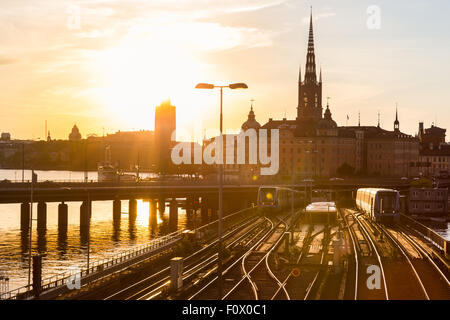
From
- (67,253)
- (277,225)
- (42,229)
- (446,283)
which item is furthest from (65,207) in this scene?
(446,283)

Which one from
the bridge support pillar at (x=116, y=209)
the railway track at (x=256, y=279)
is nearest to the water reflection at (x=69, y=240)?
the bridge support pillar at (x=116, y=209)

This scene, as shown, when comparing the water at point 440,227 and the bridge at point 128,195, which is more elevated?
the bridge at point 128,195

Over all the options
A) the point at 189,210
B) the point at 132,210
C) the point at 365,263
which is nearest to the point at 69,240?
the point at 132,210

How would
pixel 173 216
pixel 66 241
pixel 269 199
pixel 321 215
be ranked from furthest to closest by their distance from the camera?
1. pixel 173 216
2. pixel 269 199
3. pixel 66 241
4. pixel 321 215

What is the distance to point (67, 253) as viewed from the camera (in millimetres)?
74750

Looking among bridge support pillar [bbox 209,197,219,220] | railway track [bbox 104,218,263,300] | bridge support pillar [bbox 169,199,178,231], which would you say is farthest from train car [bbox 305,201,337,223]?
bridge support pillar [bbox 209,197,219,220]

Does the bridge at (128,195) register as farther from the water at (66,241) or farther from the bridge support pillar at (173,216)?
the water at (66,241)

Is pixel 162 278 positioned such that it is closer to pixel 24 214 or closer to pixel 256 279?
pixel 256 279

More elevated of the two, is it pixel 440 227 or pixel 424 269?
pixel 424 269

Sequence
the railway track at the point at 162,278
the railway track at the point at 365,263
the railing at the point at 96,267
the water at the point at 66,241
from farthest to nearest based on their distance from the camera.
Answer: the water at the point at 66,241 < the railing at the point at 96,267 < the railway track at the point at 162,278 < the railway track at the point at 365,263

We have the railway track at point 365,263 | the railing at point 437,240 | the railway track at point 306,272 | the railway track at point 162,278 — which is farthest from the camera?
the railing at point 437,240
